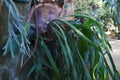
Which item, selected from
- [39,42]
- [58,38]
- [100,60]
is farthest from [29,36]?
[100,60]

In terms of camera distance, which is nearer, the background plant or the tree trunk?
the tree trunk

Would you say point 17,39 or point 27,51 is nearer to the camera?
point 17,39

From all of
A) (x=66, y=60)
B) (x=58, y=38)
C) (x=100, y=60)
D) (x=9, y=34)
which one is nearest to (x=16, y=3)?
(x=9, y=34)

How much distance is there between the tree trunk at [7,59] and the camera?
1.66 m

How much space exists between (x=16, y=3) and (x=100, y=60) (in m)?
0.67

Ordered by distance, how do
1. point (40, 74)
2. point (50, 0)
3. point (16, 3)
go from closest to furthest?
point (16, 3)
point (40, 74)
point (50, 0)

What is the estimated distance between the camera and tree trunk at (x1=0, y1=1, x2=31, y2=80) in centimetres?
166

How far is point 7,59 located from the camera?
171 centimetres

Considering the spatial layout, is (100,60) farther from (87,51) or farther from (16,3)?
(16,3)

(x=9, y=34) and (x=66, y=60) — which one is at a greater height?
(x=9, y=34)

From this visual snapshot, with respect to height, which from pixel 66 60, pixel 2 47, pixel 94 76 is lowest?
pixel 94 76

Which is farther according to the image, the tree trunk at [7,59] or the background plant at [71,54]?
the background plant at [71,54]

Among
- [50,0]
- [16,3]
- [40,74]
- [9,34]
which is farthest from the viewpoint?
[50,0]

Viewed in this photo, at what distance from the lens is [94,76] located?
1928mm
